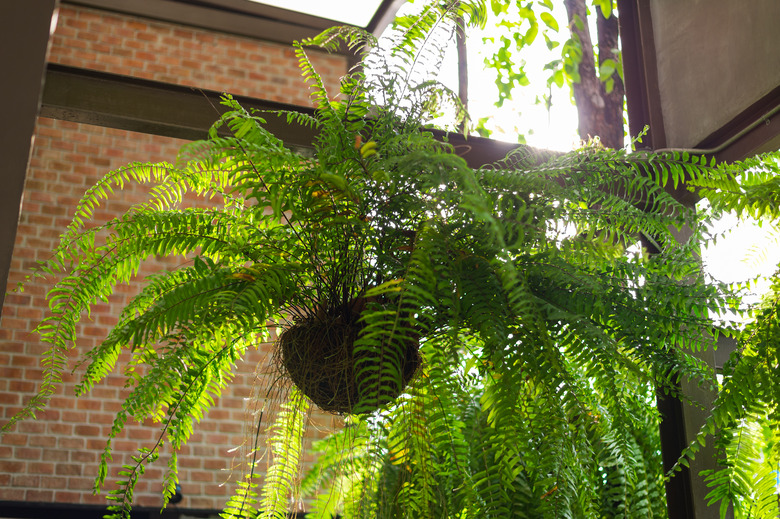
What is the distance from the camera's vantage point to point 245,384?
442 cm

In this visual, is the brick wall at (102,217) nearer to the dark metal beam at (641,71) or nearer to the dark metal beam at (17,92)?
the dark metal beam at (641,71)

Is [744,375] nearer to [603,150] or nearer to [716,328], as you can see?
[716,328]

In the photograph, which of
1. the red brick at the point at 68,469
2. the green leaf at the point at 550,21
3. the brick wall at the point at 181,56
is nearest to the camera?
the green leaf at the point at 550,21

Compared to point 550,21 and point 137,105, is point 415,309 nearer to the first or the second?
point 137,105

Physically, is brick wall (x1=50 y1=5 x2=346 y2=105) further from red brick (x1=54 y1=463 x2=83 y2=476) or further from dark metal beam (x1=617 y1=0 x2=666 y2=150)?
dark metal beam (x1=617 y1=0 x2=666 y2=150)

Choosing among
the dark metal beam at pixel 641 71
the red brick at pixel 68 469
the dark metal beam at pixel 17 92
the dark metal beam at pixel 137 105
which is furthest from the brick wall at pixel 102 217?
the dark metal beam at pixel 17 92

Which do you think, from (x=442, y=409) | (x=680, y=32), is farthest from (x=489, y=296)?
(x=680, y=32)

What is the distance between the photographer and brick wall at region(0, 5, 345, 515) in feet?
13.3

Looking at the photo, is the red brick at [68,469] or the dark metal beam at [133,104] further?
the red brick at [68,469]

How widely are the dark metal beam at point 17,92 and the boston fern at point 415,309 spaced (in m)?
0.12

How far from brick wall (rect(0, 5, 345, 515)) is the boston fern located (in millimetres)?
2358

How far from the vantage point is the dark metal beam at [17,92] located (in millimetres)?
1595

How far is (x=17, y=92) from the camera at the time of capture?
1.67m

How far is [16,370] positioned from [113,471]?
0.74 metres
